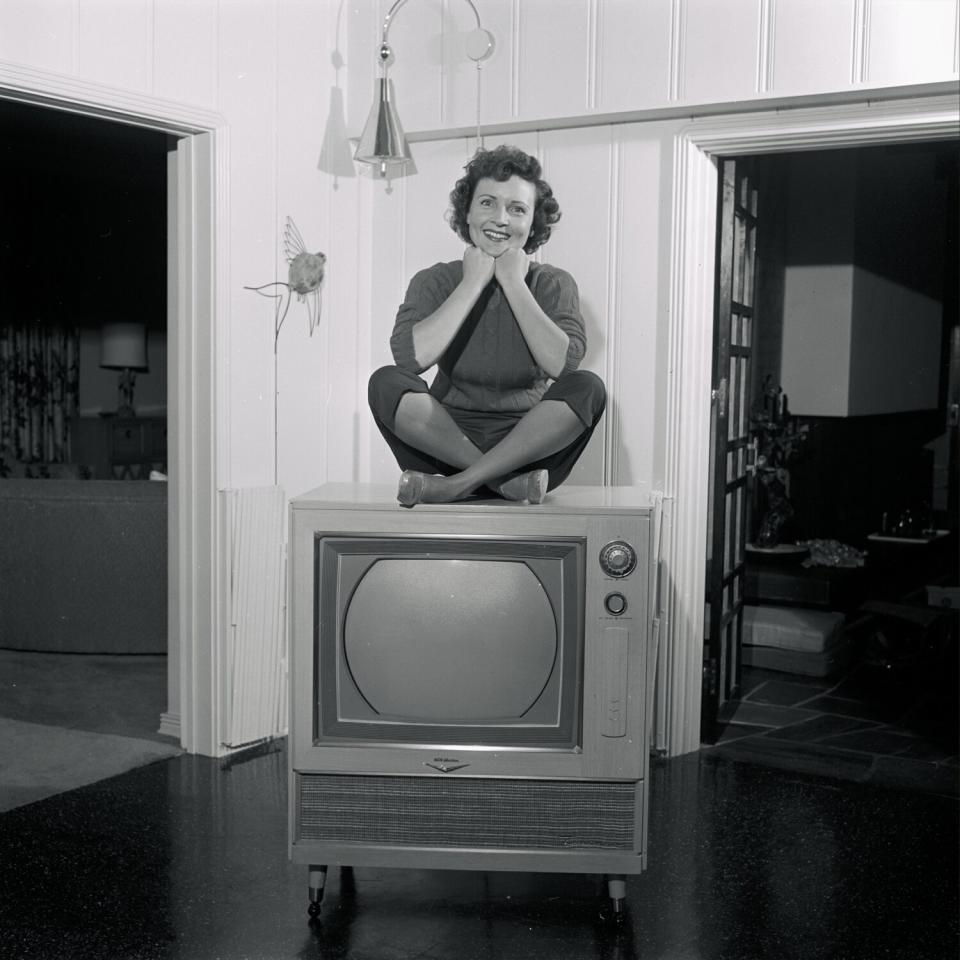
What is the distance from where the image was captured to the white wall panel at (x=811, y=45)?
10.3ft

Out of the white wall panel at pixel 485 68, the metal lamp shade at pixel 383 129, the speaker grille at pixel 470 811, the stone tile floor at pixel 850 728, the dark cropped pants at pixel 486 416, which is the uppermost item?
the white wall panel at pixel 485 68

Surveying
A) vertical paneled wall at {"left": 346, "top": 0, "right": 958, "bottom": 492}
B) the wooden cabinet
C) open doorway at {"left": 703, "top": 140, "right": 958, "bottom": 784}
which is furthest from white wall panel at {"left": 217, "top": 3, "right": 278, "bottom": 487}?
the wooden cabinet

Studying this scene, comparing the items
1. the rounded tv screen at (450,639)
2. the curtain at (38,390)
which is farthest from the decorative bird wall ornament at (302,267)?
the curtain at (38,390)

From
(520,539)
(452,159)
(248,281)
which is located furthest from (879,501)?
(520,539)

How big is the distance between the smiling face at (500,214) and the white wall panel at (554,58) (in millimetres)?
1101

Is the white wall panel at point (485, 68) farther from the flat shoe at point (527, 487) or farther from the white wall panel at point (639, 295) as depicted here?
the flat shoe at point (527, 487)

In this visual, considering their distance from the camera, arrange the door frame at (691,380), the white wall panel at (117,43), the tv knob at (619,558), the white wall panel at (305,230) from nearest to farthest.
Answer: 1. the tv knob at (619,558)
2. the white wall panel at (117,43)
3. the door frame at (691,380)
4. the white wall panel at (305,230)

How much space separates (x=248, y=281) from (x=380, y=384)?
1214 mm

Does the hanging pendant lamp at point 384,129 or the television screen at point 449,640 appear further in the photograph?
the hanging pendant lamp at point 384,129

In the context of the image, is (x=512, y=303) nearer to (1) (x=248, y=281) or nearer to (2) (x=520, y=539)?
(2) (x=520, y=539)

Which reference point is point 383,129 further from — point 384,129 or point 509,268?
point 509,268

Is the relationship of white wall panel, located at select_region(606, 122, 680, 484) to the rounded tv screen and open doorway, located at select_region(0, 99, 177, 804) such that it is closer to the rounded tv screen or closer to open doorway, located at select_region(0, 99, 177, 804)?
the rounded tv screen

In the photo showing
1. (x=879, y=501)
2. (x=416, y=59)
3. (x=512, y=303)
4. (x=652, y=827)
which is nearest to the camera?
(x=512, y=303)

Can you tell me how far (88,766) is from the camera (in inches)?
135
